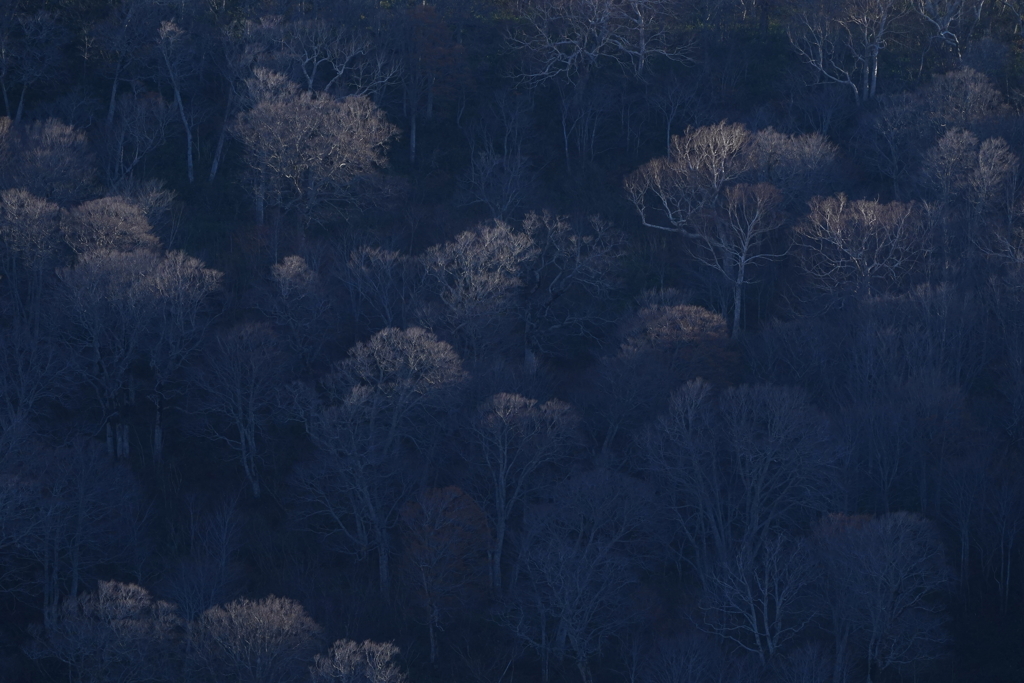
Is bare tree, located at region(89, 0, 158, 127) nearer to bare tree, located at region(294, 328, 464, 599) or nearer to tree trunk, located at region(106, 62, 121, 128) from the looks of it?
tree trunk, located at region(106, 62, 121, 128)

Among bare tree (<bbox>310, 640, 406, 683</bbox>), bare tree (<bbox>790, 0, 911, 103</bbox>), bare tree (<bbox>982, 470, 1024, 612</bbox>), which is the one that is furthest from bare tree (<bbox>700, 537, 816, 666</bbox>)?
bare tree (<bbox>790, 0, 911, 103</bbox>)

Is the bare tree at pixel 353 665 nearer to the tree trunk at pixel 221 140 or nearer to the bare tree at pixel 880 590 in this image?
the bare tree at pixel 880 590

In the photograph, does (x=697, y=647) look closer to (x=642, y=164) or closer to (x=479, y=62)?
(x=642, y=164)

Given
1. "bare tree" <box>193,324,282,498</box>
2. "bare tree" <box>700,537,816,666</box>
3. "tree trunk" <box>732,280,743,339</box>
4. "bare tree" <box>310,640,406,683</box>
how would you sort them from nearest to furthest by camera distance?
"bare tree" <box>310,640,406,683</box> → "bare tree" <box>700,537,816,666</box> → "bare tree" <box>193,324,282,498</box> → "tree trunk" <box>732,280,743,339</box>

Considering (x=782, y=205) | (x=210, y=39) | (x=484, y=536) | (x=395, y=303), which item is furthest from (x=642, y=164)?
(x=484, y=536)

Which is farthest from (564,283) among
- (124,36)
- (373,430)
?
(124,36)

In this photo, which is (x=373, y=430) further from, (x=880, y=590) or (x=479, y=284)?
(x=880, y=590)
